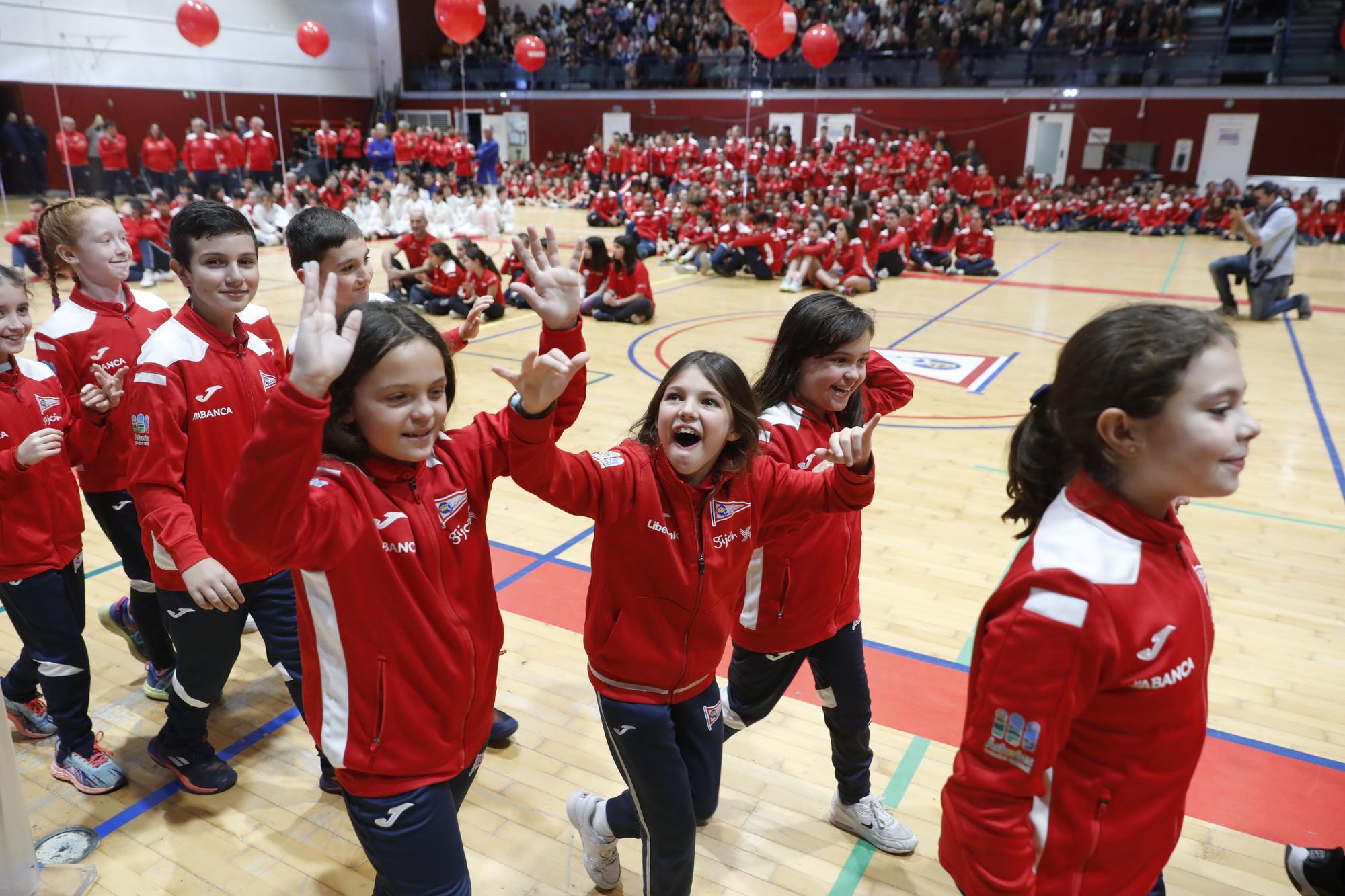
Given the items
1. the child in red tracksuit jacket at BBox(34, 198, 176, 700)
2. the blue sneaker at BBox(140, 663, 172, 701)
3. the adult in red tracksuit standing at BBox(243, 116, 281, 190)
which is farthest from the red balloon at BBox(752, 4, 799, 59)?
the blue sneaker at BBox(140, 663, 172, 701)

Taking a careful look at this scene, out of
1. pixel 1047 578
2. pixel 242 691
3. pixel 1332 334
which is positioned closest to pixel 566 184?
pixel 1332 334

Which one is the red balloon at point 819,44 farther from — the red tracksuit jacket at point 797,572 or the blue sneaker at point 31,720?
Answer: the blue sneaker at point 31,720

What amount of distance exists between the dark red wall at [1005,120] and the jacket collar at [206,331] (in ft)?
78.2

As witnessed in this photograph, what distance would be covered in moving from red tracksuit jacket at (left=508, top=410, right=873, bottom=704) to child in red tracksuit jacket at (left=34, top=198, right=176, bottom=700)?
5.92 feet

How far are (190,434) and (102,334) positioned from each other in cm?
90

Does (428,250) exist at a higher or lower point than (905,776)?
higher

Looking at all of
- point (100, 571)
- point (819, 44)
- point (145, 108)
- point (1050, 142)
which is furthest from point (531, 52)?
point (100, 571)

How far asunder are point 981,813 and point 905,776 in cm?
174

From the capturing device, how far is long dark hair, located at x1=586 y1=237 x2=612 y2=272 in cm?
1004

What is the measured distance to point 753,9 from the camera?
10.7 metres

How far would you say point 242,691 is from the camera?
3.43 metres

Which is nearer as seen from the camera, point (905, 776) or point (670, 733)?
point (670, 733)

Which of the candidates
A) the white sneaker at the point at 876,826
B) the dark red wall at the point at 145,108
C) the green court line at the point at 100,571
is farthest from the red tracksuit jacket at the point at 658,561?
the dark red wall at the point at 145,108

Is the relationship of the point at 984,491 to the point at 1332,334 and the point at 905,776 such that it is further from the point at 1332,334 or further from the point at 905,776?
the point at 1332,334
